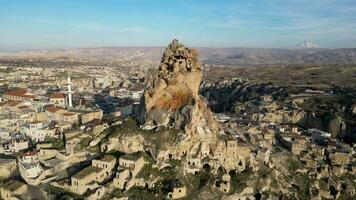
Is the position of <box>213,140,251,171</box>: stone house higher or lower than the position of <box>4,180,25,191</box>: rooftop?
higher

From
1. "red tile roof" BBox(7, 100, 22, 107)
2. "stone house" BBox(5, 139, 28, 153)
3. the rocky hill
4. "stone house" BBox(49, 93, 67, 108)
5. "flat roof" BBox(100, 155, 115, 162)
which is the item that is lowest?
"stone house" BBox(5, 139, 28, 153)

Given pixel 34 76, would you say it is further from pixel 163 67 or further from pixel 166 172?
pixel 166 172

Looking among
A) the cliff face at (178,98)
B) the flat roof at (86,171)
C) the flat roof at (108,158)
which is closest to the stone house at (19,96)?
the cliff face at (178,98)

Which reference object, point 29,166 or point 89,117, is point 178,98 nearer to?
point 89,117

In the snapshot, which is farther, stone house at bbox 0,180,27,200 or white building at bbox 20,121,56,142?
white building at bbox 20,121,56,142

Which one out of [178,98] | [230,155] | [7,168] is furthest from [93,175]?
[230,155]

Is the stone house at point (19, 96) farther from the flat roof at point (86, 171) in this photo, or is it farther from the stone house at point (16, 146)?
the flat roof at point (86, 171)

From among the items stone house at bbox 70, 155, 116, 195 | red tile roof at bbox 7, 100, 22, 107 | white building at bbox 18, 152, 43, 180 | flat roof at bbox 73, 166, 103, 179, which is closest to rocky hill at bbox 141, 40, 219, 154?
stone house at bbox 70, 155, 116, 195

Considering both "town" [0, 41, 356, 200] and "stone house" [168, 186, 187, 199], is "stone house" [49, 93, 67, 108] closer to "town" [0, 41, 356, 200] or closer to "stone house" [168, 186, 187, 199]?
"town" [0, 41, 356, 200]

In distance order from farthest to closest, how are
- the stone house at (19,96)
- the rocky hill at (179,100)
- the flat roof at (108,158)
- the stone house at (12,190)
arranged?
1. the stone house at (19,96)
2. the rocky hill at (179,100)
3. the flat roof at (108,158)
4. the stone house at (12,190)
